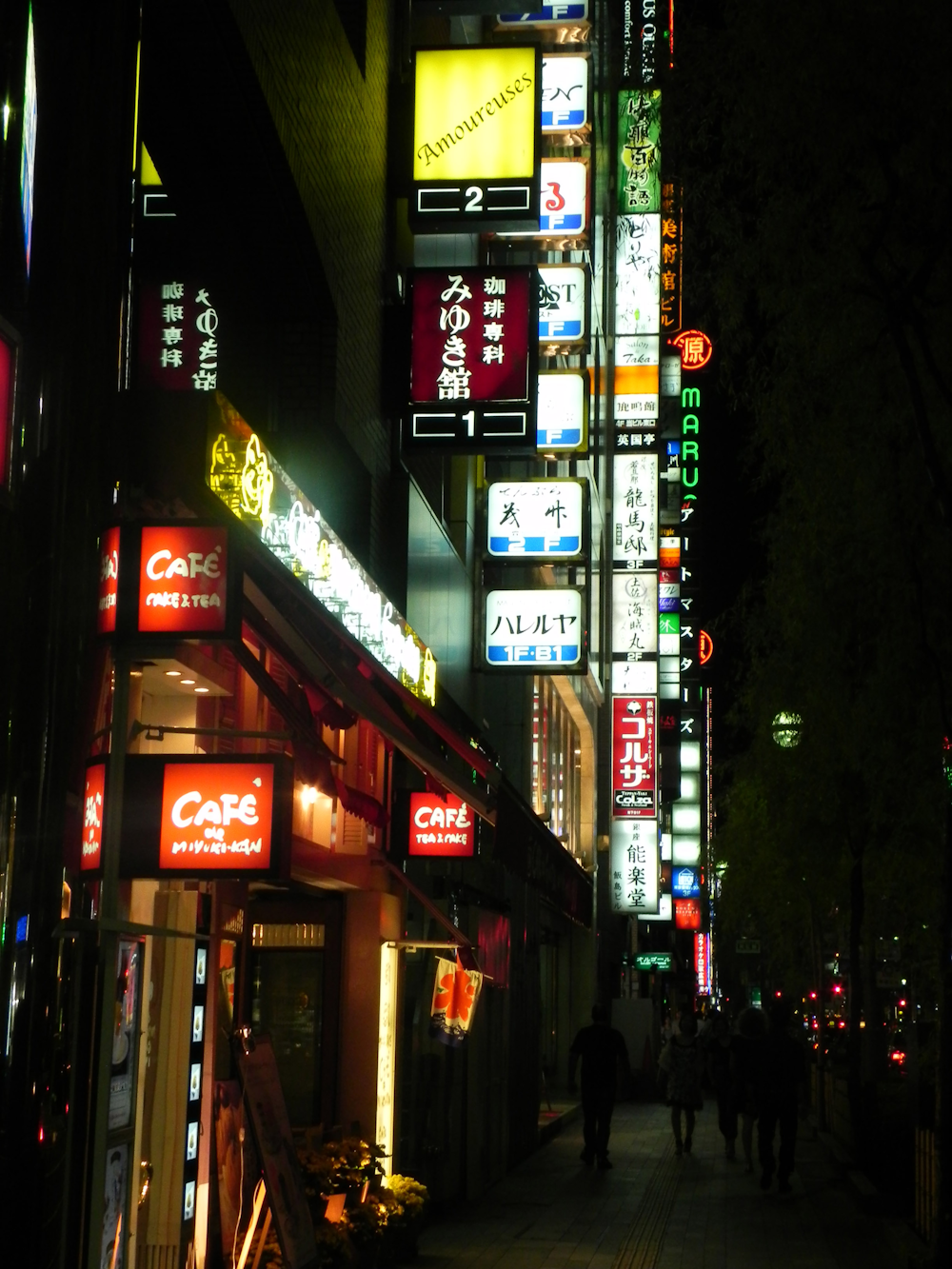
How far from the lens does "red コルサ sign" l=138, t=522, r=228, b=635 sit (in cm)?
672

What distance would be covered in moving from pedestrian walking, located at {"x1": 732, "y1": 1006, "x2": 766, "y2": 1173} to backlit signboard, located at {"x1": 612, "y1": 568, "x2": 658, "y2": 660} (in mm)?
13307

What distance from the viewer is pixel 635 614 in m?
31.8

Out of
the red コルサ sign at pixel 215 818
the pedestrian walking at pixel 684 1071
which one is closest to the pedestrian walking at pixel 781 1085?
the pedestrian walking at pixel 684 1071

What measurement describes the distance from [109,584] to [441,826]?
680 cm

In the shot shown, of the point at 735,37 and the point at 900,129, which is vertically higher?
the point at 735,37

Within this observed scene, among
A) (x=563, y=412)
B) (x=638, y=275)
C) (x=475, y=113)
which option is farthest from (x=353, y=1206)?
(x=638, y=275)

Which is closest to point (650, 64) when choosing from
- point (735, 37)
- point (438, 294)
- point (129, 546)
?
point (735, 37)

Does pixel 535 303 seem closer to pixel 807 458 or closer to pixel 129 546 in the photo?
pixel 807 458

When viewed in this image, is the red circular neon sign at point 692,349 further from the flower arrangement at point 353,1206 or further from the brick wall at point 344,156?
the flower arrangement at point 353,1206

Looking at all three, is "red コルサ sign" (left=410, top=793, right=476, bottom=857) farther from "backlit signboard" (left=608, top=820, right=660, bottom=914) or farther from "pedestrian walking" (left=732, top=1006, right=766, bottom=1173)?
"backlit signboard" (left=608, top=820, right=660, bottom=914)

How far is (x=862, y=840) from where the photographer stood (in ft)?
76.8

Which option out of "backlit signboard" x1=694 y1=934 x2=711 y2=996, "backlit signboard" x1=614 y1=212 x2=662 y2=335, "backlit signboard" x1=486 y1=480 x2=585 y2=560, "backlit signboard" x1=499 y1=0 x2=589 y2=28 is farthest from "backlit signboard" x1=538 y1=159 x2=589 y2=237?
"backlit signboard" x1=694 y1=934 x2=711 y2=996

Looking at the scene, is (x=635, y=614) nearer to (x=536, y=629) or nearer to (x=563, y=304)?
(x=563, y=304)

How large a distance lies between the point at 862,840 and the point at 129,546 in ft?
60.5
